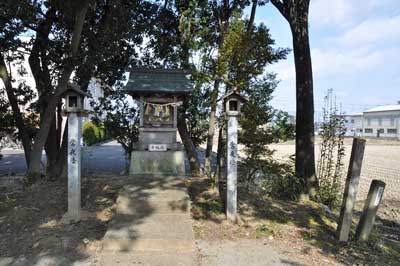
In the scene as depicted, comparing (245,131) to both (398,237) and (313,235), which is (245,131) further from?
(398,237)

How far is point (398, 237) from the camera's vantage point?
668 cm

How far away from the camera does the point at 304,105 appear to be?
318 inches

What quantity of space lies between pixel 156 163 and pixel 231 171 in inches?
109

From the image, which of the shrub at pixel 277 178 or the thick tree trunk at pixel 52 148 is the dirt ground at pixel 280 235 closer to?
the shrub at pixel 277 178

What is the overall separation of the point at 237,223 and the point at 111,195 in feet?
8.44

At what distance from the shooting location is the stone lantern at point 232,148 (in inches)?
240

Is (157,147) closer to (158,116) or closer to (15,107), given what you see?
(158,116)

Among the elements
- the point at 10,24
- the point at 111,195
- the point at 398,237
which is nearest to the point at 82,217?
the point at 111,195

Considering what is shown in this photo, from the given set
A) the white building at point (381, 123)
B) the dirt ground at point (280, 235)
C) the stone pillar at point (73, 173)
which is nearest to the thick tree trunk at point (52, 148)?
the stone pillar at point (73, 173)

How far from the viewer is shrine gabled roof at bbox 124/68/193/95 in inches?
328

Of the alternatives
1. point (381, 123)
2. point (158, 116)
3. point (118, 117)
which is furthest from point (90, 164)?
point (381, 123)

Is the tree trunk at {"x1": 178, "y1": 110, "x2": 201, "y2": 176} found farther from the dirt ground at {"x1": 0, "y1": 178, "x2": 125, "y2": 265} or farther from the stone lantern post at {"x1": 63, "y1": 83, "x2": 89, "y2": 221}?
the stone lantern post at {"x1": 63, "y1": 83, "x2": 89, "y2": 221}

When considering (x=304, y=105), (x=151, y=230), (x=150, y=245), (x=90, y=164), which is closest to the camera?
(x=150, y=245)

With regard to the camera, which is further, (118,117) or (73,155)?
(118,117)
